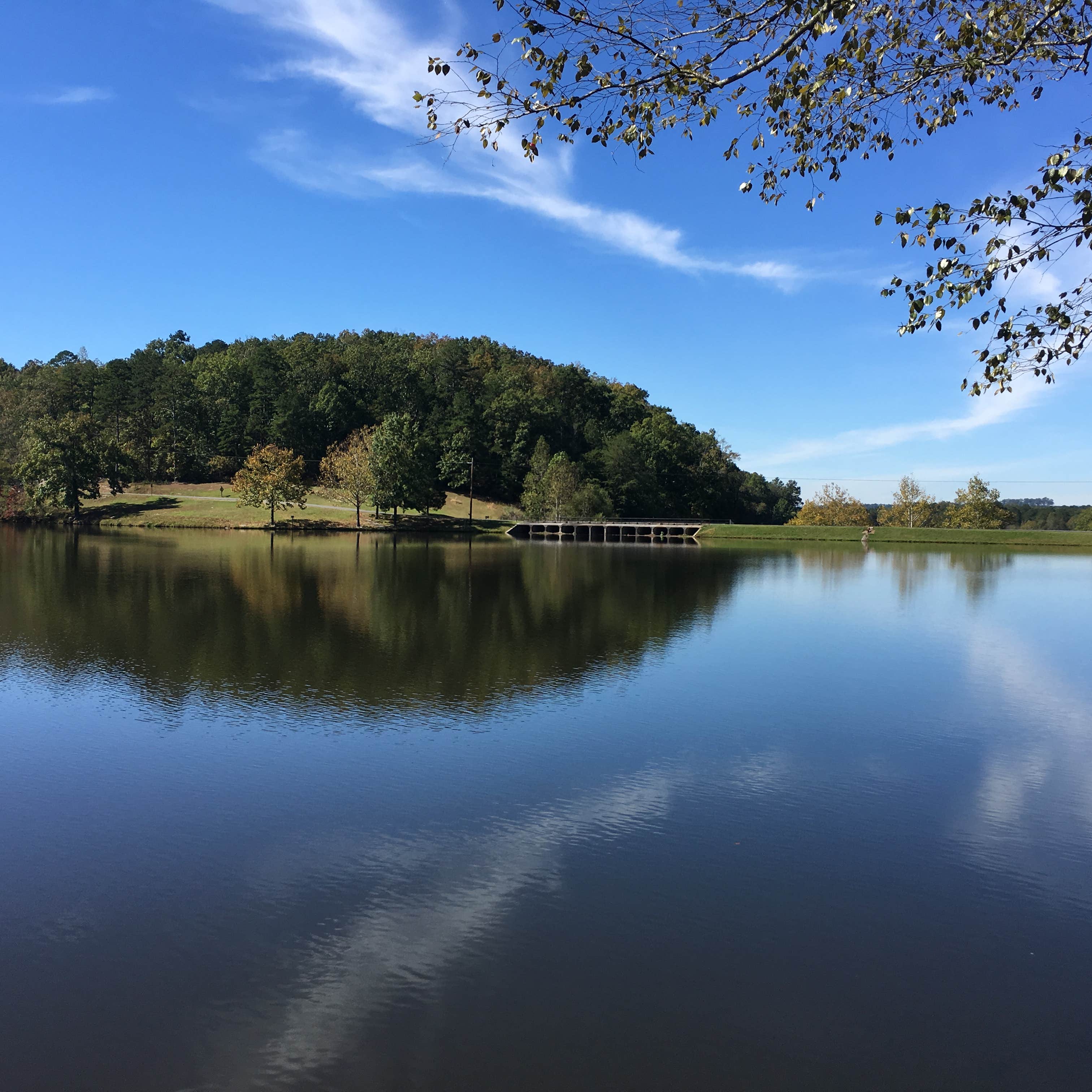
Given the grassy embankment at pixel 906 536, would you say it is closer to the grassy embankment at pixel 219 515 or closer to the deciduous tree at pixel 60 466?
the grassy embankment at pixel 219 515

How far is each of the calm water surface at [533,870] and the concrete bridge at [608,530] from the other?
76.0 meters

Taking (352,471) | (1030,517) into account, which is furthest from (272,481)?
(1030,517)

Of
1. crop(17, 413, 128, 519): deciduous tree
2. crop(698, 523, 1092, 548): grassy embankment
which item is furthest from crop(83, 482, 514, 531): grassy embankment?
crop(698, 523, 1092, 548): grassy embankment

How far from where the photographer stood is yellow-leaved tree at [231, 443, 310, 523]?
78750mm

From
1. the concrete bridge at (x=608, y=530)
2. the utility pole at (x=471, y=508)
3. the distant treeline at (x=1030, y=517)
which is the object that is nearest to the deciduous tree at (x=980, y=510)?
the distant treeline at (x=1030, y=517)

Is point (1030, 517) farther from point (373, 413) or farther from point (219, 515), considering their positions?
point (219, 515)

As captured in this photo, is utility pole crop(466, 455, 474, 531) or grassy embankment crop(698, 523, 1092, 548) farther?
grassy embankment crop(698, 523, 1092, 548)

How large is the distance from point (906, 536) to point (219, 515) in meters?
75.6

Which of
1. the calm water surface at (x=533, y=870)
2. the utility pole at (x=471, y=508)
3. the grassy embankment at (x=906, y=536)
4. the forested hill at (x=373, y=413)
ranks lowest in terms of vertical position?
the calm water surface at (x=533, y=870)

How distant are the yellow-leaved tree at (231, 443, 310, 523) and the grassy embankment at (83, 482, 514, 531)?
214 cm

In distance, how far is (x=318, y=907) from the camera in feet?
21.9

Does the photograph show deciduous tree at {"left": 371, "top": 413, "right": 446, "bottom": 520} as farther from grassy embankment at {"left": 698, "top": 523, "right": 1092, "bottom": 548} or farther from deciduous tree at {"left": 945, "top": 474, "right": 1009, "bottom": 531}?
deciduous tree at {"left": 945, "top": 474, "right": 1009, "bottom": 531}

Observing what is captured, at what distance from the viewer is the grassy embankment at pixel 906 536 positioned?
9481cm

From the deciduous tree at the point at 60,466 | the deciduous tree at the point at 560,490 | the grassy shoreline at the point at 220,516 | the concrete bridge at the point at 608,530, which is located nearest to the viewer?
the deciduous tree at the point at 60,466
